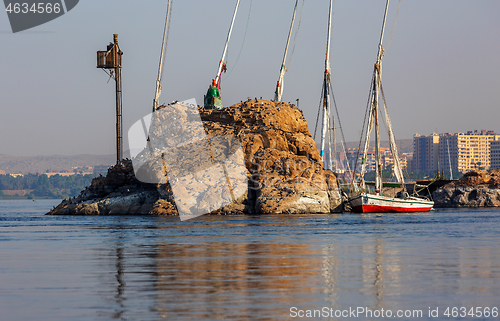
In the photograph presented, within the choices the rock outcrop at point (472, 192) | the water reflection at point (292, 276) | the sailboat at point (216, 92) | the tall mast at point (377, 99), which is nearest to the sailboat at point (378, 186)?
the tall mast at point (377, 99)

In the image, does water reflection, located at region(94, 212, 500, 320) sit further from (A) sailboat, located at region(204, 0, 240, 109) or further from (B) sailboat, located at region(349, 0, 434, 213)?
(A) sailboat, located at region(204, 0, 240, 109)

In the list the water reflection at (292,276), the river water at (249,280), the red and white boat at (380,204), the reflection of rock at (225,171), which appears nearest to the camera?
the river water at (249,280)

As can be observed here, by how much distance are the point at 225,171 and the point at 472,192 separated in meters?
88.2

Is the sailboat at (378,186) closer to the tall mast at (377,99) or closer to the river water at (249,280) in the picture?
the tall mast at (377,99)

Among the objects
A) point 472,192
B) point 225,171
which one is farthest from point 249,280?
point 472,192

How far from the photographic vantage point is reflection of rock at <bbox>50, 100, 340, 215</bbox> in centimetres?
8000

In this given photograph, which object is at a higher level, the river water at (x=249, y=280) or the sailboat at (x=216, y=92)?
the sailboat at (x=216, y=92)

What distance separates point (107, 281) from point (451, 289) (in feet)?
32.8

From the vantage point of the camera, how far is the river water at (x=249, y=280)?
1541 centimetres

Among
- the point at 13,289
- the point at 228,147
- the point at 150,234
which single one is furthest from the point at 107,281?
the point at 228,147

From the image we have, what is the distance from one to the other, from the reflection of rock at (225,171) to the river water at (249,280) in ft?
144

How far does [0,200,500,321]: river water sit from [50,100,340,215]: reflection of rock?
144 feet

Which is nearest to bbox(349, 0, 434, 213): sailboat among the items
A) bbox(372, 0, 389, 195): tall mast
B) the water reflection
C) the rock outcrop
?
bbox(372, 0, 389, 195): tall mast

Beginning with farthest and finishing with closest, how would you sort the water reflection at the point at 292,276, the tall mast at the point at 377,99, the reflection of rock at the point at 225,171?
the tall mast at the point at 377,99 → the reflection of rock at the point at 225,171 → the water reflection at the point at 292,276
